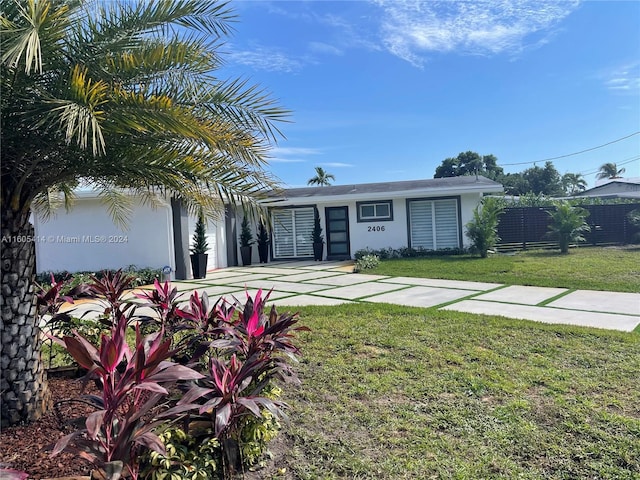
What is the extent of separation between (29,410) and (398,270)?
1035cm

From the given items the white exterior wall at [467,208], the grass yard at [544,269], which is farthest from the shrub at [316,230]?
the white exterior wall at [467,208]

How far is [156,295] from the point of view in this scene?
13.0 feet

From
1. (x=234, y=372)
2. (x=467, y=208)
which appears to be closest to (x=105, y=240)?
(x=234, y=372)

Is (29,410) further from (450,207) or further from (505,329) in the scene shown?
(450,207)

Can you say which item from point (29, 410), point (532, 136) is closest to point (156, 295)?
point (29, 410)

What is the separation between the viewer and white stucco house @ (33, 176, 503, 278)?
12000 millimetres

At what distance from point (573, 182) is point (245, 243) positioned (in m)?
52.4

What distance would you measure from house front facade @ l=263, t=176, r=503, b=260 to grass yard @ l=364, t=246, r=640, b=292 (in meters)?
1.77

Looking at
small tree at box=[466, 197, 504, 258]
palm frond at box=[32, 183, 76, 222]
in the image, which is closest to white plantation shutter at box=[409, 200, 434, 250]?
small tree at box=[466, 197, 504, 258]

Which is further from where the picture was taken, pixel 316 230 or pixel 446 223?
pixel 316 230

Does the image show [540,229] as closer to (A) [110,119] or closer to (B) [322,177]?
(A) [110,119]

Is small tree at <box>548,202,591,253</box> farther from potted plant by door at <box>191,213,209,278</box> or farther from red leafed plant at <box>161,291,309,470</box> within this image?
red leafed plant at <box>161,291,309,470</box>

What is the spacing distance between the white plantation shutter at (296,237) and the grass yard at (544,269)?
415 cm

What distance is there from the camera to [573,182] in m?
53.5
